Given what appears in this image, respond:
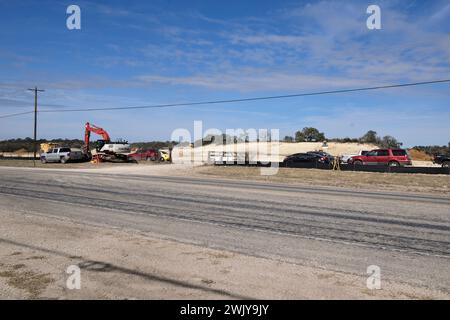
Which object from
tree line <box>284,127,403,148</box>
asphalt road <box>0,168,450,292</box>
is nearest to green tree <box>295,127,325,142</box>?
tree line <box>284,127,403,148</box>

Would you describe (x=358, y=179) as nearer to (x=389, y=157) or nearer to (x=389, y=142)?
(x=389, y=157)

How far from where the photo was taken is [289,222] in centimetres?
1091

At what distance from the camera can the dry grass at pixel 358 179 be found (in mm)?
23438

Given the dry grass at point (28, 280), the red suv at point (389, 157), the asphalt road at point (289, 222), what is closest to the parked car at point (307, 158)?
the red suv at point (389, 157)

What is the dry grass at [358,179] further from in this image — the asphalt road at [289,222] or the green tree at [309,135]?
the green tree at [309,135]

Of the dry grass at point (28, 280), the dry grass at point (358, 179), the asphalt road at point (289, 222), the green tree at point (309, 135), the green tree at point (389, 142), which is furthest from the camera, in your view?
the green tree at point (309, 135)

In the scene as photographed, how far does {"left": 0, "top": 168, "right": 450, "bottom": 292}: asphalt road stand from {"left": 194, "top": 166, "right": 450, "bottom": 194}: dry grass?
7.92m

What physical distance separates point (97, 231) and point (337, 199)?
406 inches

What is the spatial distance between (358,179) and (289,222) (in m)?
16.9

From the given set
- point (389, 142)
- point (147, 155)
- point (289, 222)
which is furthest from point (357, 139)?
point (289, 222)

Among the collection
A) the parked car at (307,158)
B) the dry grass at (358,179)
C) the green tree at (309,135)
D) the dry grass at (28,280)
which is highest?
the green tree at (309,135)

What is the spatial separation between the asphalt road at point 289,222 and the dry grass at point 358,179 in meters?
7.92

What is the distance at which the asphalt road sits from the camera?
732 cm
